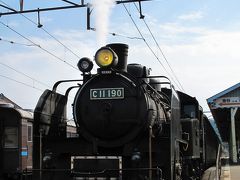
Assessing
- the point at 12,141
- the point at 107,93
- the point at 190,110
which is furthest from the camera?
the point at 12,141

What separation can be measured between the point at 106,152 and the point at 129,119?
711 mm

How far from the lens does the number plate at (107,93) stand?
7273 millimetres

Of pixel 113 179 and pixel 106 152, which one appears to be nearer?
pixel 113 179

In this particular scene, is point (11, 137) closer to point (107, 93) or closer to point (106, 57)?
point (107, 93)

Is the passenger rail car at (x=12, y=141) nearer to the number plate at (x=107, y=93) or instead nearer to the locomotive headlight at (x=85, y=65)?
the locomotive headlight at (x=85, y=65)

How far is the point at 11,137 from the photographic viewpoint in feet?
46.7

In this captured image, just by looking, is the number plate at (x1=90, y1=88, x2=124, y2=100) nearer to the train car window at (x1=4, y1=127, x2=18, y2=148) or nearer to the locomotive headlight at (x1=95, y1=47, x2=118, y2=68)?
the locomotive headlight at (x1=95, y1=47, x2=118, y2=68)

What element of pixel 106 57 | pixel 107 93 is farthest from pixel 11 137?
pixel 106 57

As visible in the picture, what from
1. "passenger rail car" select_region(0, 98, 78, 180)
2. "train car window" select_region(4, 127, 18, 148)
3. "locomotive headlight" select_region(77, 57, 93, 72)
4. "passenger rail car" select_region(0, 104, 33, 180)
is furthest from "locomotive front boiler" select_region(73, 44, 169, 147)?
"train car window" select_region(4, 127, 18, 148)

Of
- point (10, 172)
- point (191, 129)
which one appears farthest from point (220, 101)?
point (191, 129)

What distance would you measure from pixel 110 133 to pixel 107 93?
70cm

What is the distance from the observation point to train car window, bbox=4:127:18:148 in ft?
46.4

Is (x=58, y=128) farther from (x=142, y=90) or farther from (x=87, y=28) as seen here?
(x=87, y=28)

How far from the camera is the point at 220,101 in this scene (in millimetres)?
20156
